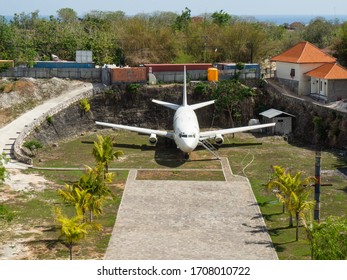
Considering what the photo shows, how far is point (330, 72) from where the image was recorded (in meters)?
79.4

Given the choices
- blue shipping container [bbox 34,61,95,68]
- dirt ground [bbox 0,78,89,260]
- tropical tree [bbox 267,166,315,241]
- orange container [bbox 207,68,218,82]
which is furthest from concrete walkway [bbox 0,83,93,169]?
tropical tree [bbox 267,166,315,241]

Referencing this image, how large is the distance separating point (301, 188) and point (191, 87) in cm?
4425

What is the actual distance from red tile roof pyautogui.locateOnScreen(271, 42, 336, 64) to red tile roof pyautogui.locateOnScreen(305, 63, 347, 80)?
10.7 feet

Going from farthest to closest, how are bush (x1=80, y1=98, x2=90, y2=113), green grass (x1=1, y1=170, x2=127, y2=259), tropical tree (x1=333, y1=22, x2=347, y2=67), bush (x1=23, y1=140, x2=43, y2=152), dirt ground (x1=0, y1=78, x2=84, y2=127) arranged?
1. tropical tree (x1=333, y1=22, x2=347, y2=67)
2. bush (x1=80, y1=98, x2=90, y2=113)
3. dirt ground (x1=0, y1=78, x2=84, y2=127)
4. bush (x1=23, y1=140, x2=43, y2=152)
5. green grass (x1=1, y1=170, x2=127, y2=259)

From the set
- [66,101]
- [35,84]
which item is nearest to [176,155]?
[66,101]

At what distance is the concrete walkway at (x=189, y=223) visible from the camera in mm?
42281

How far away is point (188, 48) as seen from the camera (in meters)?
111

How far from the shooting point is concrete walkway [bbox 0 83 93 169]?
6532cm

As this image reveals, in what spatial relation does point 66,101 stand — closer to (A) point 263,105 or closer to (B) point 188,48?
(A) point 263,105

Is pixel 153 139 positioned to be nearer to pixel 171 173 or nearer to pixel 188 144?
pixel 188 144

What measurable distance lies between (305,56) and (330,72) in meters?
7.45

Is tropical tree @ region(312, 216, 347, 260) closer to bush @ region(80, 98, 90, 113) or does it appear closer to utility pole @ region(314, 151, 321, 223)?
utility pole @ region(314, 151, 321, 223)

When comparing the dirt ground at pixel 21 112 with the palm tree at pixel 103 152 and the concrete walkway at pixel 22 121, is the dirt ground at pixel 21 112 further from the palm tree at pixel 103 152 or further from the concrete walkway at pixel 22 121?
the palm tree at pixel 103 152

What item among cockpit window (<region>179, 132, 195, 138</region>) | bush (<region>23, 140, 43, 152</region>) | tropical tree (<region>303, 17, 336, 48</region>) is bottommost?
bush (<region>23, 140, 43, 152</region>)
